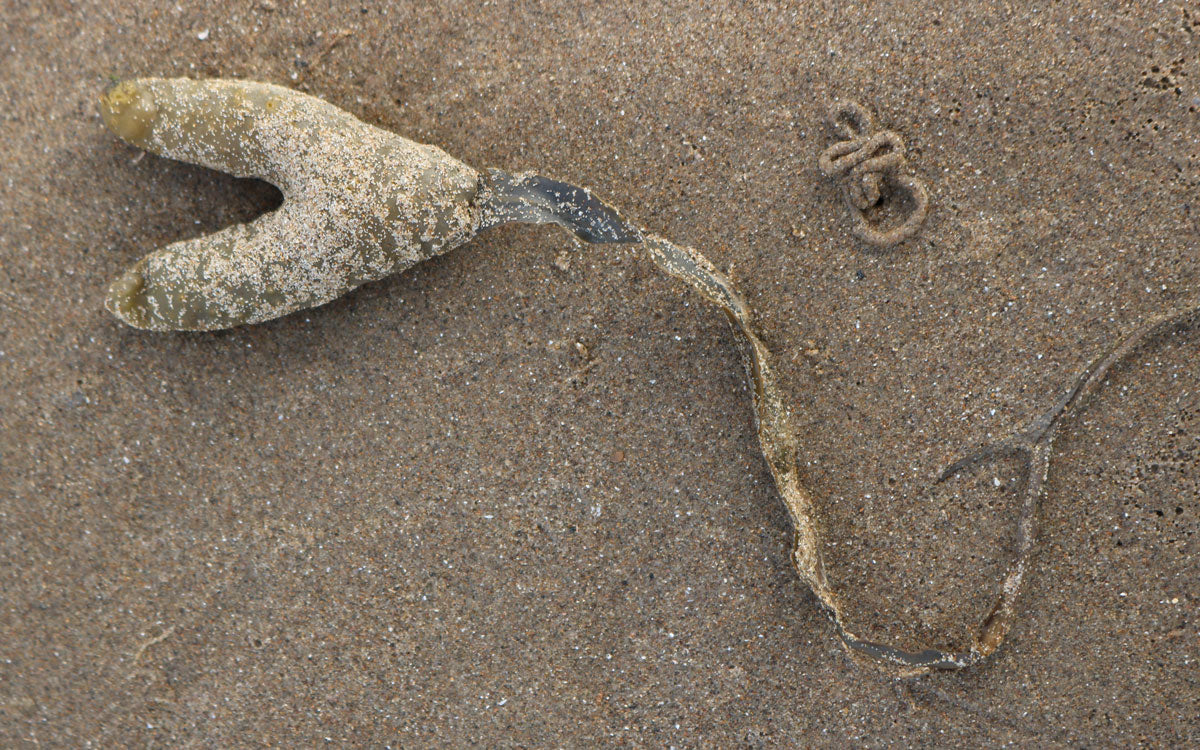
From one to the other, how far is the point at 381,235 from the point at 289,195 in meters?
0.24

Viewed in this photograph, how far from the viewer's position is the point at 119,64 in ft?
5.11

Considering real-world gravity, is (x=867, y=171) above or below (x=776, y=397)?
above

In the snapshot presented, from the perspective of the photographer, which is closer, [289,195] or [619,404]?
[289,195]

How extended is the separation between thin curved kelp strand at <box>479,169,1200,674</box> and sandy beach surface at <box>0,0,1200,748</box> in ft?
0.13

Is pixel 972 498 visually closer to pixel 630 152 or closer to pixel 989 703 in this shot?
pixel 989 703

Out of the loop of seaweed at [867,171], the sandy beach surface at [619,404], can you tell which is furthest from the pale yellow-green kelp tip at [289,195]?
the loop of seaweed at [867,171]

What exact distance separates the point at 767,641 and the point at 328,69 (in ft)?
6.03

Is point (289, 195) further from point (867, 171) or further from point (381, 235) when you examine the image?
point (867, 171)

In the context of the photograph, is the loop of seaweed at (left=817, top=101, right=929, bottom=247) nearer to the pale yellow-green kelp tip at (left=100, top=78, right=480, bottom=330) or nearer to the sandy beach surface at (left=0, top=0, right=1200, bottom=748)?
the sandy beach surface at (left=0, top=0, right=1200, bottom=748)

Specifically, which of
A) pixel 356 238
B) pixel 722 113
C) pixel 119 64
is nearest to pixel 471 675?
pixel 356 238

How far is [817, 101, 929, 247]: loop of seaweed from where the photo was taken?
1.47 metres

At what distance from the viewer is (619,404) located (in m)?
1.58

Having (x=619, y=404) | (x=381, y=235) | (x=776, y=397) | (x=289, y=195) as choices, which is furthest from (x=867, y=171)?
(x=289, y=195)

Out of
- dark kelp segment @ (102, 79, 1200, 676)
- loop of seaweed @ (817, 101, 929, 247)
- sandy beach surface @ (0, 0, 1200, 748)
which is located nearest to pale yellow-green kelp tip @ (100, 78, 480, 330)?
dark kelp segment @ (102, 79, 1200, 676)
